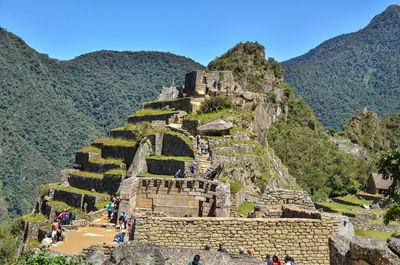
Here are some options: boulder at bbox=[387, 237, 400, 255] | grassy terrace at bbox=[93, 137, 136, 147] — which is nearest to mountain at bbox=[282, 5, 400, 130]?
grassy terrace at bbox=[93, 137, 136, 147]

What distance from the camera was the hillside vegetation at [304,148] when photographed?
59.2 meters

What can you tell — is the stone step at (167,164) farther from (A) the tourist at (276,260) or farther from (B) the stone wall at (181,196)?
(A) the tourist at (276,260)

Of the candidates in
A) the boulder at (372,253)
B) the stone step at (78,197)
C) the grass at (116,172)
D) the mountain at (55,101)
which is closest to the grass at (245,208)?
the boulder at (372,253)

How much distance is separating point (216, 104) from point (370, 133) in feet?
272

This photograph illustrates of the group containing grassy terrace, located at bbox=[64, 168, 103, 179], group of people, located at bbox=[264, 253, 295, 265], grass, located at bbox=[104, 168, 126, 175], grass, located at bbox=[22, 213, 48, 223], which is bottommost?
grass, located at bbox=[22, 213, 48, 223]

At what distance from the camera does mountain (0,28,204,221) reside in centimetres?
8419

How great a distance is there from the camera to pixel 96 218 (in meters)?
16.7

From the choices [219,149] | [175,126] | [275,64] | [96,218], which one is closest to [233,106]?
[175,126]

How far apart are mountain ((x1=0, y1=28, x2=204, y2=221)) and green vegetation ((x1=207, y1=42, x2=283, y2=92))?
44.0 m

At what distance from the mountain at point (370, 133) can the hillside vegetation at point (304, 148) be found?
13.4 meters

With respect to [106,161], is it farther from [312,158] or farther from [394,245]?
[312,158]

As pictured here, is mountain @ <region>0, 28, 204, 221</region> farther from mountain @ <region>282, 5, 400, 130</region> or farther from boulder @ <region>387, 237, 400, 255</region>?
boulder @ <region>387, 237, 400, 255</region>

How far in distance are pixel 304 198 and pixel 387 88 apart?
191567mm

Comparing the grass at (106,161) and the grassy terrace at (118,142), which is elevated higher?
the grassy terrace at (118,142)
